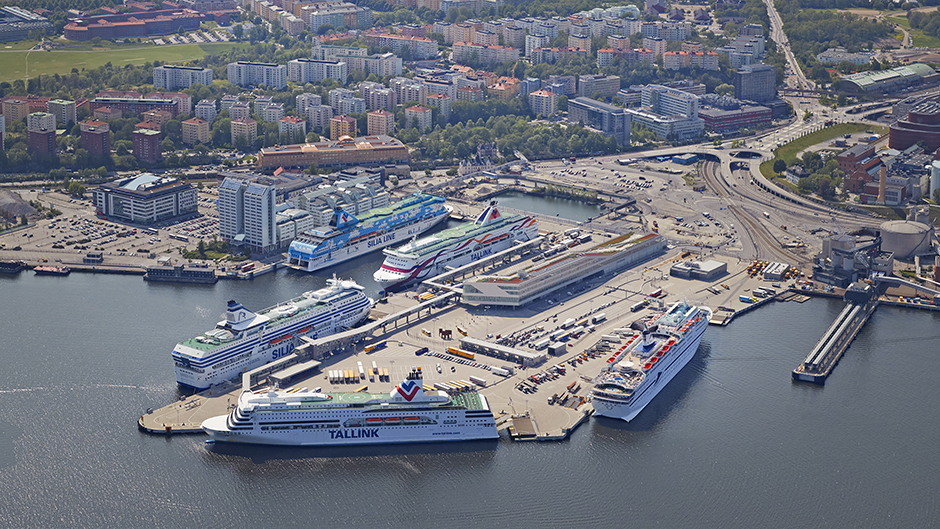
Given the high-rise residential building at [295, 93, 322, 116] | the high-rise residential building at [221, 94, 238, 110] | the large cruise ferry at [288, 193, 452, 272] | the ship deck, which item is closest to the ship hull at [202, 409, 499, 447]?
the ship deck

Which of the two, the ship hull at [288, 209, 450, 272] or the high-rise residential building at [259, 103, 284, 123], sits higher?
the high-rise residential building at [259, 103, 284, 123]

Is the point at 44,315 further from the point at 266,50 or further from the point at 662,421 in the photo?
the point at 266,50

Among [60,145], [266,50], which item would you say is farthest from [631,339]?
[266,50]

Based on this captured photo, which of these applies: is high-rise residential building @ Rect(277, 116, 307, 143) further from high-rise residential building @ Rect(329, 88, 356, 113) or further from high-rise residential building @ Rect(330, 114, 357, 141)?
high-rise residential building @ Rect(329, 88, 356, 113)

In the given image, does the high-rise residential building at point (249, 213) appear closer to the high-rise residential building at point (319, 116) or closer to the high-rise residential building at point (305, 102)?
the high-rise residential building at point (319, 116)

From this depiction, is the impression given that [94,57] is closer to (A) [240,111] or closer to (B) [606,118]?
(A) [240,111]
